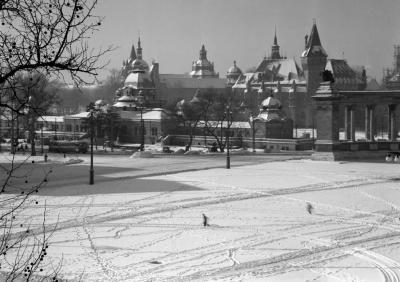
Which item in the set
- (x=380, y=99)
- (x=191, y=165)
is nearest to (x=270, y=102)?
(x=380, y=99)

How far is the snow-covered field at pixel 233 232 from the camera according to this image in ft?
55.7

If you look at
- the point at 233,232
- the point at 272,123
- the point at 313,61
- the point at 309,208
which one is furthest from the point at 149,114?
the point at 233,232

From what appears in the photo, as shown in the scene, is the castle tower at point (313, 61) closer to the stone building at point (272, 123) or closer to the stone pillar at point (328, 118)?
the stone building at point (272, 123)

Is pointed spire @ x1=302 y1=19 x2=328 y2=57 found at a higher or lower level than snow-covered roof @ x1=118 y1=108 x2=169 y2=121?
higher

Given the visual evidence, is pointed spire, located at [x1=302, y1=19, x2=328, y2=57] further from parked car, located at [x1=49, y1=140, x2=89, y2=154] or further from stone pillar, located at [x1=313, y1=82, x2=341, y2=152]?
stone pillar, located at [x1=313, y1=82, x2=341, y2=152]

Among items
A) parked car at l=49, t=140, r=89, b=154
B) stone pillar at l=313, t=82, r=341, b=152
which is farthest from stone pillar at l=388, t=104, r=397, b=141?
parked car at l=49, t=140, r=89, b=154

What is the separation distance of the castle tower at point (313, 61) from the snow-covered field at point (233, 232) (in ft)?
364

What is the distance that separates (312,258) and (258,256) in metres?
1.49

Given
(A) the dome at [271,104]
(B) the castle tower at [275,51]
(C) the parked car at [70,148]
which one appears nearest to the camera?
(C) the parked car at [70,148]

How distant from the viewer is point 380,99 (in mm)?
53438

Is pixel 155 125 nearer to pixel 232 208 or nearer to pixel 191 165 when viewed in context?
pixel 191 165

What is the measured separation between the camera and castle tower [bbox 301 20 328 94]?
476 ft

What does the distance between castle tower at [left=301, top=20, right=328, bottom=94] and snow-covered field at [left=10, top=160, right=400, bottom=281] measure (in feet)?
364

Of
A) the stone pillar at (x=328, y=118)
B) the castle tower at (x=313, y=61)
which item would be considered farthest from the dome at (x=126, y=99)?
the stone pillar at (x=328, y=118)
